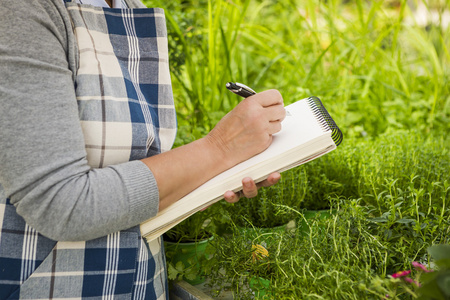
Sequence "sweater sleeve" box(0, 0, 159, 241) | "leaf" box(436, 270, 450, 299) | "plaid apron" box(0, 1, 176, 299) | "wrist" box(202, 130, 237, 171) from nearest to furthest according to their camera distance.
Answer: "leaf" box(436, 270, 450, 299) → "sweater sleeve" box(0, 0, 159, 241) → "plaid apron" box(0, 1, 176, 299) → "wrist" box(202, 130, 237, 171)

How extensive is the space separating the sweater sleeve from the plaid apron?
0.20 ft

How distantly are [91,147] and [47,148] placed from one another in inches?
4.7

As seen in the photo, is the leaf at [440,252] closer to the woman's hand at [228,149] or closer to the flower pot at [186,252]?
the woman's hand at [228,149]

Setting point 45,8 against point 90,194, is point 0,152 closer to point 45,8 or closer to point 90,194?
point 90,194

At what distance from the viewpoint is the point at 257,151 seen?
935 millimetres

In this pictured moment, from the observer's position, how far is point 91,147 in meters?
0.83

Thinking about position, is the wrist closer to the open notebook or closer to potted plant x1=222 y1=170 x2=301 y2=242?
the open notebook

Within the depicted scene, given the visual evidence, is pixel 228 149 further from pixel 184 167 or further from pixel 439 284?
pixel 439 284

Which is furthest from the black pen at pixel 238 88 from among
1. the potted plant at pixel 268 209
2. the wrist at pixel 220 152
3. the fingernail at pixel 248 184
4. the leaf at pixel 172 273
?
the leaf at pixel 172 273

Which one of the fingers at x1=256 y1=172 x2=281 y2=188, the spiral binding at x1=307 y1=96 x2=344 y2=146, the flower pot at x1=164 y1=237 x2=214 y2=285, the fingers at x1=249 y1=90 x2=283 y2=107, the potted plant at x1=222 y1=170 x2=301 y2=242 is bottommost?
the flower pot at x1=164 y1=237 x2=214 y2=285

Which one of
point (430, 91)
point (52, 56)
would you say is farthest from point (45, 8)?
point (430, 91)

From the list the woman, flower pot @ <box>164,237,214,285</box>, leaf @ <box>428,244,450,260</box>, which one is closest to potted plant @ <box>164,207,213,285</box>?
flower pot @ <box>164,237,214,285</box>

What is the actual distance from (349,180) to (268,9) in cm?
267

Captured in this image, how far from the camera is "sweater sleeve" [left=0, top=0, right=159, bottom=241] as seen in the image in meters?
0.71
